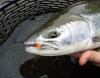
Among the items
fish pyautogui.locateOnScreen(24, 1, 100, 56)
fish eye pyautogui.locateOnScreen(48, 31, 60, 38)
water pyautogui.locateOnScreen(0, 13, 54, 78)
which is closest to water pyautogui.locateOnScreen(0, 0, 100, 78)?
water pyautogui.locateOnScreen(0, 13, 54, 78)

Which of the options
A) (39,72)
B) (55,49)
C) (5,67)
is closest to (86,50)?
(55,49)

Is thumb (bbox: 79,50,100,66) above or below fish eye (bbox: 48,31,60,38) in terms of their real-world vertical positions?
below

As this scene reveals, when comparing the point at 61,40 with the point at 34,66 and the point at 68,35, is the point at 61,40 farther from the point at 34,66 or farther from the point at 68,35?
the point at 34,66

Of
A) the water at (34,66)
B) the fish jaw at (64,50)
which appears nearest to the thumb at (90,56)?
the fish jaw at (64,50)

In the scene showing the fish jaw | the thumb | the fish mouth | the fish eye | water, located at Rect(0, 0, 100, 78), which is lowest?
water, located at Rect(0, 0, 100, 78)

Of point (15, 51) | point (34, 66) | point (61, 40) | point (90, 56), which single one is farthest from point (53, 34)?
point (15, 51)

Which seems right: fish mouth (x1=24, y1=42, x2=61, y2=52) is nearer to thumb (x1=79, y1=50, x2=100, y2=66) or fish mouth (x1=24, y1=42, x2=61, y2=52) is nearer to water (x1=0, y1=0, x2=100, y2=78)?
thumb (x1=79, y1=50, x2=100, y2=66)

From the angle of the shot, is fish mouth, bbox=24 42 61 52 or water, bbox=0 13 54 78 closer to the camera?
fish mouth, bbox=24 42 61 52

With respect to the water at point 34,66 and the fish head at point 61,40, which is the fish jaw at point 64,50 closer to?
the fish head at point 61,40
